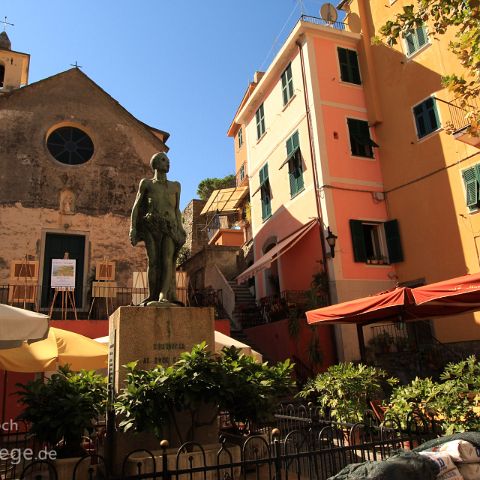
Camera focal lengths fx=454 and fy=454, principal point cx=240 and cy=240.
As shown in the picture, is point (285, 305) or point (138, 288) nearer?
point (138, 288)

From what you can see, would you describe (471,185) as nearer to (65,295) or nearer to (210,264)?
(210,264)

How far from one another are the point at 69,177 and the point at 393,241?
452 inches

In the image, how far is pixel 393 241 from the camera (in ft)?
52.4

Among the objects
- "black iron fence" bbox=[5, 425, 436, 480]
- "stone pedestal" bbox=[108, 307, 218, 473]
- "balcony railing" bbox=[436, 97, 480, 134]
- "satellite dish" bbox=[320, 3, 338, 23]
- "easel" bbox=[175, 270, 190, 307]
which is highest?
"satellite dish" bbox=[320, 3, 338, 23]

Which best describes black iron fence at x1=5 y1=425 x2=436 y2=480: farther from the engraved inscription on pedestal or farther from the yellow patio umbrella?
the yellow patio umbrella

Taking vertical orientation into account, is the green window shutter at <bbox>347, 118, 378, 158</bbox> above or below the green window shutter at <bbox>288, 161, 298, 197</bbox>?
above

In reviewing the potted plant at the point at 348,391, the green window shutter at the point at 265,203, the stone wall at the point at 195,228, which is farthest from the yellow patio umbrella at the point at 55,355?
the stone wall at the point at 195,228

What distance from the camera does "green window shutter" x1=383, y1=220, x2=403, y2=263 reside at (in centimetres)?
1576

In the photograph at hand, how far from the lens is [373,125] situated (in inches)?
684

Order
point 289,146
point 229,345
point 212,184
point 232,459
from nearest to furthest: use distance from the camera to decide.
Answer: point 232,459 < point 229,345 < point 289,146 < point 212,184

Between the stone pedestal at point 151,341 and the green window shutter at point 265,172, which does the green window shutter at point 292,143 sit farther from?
the stone pedestal at point 151,341

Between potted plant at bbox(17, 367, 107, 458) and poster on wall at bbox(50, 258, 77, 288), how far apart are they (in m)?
7.71

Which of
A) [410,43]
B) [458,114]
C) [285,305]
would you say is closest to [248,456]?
[285,305]

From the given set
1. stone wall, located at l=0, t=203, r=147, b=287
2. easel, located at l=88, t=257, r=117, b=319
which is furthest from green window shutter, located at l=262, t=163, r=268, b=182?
easel, located at l=88, t=257, r=117, b=319
